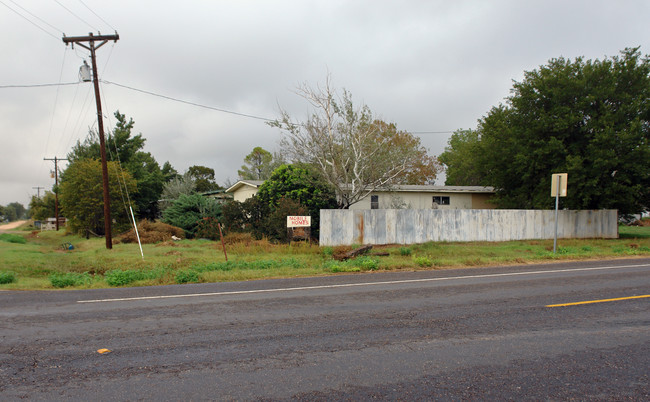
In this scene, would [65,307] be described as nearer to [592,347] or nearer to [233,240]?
[592,347]

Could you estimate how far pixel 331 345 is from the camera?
547 centimetres

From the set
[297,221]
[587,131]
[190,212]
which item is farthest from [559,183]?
[190,212]

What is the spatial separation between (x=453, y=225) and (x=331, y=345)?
1767 centimetres

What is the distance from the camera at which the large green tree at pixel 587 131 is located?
2153 centimetres

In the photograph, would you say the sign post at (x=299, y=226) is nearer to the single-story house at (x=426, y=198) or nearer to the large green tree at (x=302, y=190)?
the large green tree at (x=302, y=190)

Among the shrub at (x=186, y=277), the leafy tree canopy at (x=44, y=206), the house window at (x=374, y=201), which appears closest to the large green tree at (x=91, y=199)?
the house window at (x=374, y=201)

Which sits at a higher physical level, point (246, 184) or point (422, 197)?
point (246, 184)

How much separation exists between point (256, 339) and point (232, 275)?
6.80 m

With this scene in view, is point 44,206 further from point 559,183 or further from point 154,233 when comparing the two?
point 559,183

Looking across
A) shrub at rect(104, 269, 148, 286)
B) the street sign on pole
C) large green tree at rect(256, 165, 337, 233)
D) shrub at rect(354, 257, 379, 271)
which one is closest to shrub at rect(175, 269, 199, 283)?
shrub at rect(104, 269, 148, 286)

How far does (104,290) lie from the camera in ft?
34.4

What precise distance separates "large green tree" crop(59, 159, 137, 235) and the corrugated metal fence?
21696mm

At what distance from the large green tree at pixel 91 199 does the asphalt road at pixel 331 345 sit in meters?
27.8

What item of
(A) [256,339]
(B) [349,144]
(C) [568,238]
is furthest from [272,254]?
(C) [568,238]
